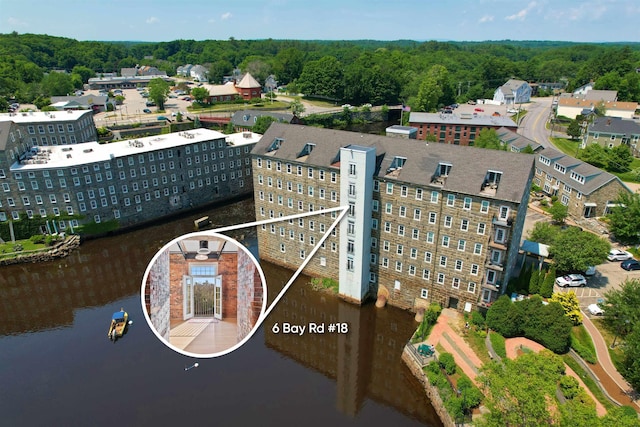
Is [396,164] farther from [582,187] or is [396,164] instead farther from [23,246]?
[23,246]

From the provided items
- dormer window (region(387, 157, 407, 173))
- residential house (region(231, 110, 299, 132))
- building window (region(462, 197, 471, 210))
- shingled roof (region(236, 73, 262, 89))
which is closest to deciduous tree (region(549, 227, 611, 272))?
building window (region(462, 197, 471, 210))

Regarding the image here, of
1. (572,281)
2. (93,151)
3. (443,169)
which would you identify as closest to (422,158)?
(443,169)

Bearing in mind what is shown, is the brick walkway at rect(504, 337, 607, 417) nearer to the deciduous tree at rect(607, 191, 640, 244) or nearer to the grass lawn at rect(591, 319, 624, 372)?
the grass lawn at rect(591, 319, 624, 372)

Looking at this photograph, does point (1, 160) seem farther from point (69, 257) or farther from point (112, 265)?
point (112, 265)

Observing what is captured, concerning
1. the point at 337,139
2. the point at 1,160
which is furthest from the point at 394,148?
the point at 1,160

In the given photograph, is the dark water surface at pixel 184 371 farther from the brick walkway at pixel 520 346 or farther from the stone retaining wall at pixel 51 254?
the brick walkway at pixel 520 346

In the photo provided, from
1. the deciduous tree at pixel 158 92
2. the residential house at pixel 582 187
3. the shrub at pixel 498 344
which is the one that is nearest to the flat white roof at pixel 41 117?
the deciduous tree at pixel 158 92

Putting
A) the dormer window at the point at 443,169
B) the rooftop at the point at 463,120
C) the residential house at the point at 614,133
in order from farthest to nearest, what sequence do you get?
the rooftop at the point at 463,120, the residential house at the point at 614,133, the dormer window at the point at 443,169
